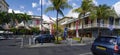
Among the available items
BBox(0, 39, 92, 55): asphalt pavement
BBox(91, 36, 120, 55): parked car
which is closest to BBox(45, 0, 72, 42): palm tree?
BBox(0, 39, 92, 55): asphalt pavement

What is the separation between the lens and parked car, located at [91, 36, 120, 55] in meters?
13.7

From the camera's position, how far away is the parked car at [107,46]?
1368 cm

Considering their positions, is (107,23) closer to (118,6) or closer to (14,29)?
(118,6)

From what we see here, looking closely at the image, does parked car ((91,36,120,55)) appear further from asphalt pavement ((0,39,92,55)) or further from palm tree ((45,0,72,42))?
palm tree ((45,0,72,42))

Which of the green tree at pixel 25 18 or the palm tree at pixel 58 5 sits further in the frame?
the green tree at pixel 25 18

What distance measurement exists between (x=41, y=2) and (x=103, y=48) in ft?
130

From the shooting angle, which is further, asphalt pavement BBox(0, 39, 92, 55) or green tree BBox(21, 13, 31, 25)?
green tree BBox(21, 13, 31, 25)

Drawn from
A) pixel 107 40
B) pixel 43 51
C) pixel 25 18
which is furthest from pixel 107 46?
pixel 25 18

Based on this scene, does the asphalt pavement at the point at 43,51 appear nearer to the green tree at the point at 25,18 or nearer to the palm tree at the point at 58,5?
the palm tree at the point at 58,5

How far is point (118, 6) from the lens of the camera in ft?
201

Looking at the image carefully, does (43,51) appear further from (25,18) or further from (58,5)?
(25,18)

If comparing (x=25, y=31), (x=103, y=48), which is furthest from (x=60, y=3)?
(x=25, y=31)

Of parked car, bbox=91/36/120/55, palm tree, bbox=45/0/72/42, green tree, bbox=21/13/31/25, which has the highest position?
green tree, bbox=21/13/31/25

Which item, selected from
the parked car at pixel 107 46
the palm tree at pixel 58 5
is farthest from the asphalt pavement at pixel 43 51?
the palm tree at pixel 58 5
